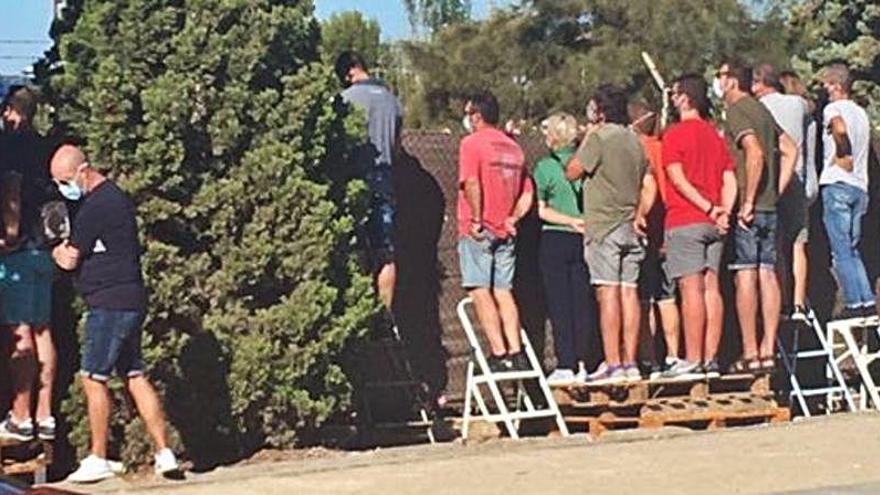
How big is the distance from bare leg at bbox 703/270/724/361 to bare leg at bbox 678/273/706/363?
1.3 inches

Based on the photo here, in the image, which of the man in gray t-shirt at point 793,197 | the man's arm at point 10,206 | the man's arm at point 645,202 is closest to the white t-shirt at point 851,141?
the man in gray t-shirt at point 793,197

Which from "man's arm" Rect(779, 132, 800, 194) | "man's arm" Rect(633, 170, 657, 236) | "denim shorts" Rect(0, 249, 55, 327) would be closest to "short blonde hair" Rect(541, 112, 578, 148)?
"man's arm" Rect(633, 170, 657, 236)

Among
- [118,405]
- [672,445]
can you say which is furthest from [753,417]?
[118,405]

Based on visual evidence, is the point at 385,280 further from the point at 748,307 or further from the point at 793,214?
the point at 793,214

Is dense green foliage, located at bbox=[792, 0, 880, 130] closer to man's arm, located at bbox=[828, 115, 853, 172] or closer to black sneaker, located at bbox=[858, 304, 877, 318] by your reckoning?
black sneaker, located at bbox=[858, 304, 877, 318]

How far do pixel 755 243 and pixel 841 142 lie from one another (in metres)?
1.49

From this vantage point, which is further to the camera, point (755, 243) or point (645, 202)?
point (755, 243)

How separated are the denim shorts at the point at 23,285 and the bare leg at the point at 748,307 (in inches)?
Result: 200

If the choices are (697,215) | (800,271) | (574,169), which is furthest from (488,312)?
(800,271)

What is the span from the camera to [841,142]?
48.3 ft

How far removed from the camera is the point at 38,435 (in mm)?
11070

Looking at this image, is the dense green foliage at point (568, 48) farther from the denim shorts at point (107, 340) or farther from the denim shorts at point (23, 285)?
the denim shorts at point (107, 340)

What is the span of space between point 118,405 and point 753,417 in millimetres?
4627

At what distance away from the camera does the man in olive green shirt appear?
42.9ft
